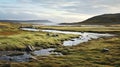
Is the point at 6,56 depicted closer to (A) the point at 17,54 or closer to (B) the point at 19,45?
(A) the point at 17,54

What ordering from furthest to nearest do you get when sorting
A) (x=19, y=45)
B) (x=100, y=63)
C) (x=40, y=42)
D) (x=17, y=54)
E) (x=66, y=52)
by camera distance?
(x=40, y=42) < (x=19, y=45) < (x=66, y=52) < (x=17, y=54) < (x=100, y=63)

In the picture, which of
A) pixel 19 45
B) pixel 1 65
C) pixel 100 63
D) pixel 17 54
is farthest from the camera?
pixel 19 45

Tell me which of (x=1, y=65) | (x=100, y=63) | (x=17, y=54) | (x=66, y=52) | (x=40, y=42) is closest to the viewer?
(x=1, y=65)

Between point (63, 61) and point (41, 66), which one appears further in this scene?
point (63, 61)

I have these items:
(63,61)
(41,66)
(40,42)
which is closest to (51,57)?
(63,61)

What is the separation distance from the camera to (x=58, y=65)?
45844 mm

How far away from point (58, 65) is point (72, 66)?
2588 mm

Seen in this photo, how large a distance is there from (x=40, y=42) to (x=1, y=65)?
32.6 m

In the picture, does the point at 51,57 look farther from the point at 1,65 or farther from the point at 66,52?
the point at 1,65

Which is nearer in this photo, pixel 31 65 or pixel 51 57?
pixel 31 65

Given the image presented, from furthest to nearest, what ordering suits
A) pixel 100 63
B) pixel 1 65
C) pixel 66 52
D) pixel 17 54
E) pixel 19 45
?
1. pixel 19 45
2. pixel 66 52
3. pixel 17 54
4. pixel 100 63
5. pixel 1 65

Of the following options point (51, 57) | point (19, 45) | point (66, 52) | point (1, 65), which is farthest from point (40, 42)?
point (1, 65)

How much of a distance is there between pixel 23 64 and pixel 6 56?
385 inches

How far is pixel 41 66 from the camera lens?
146ft
